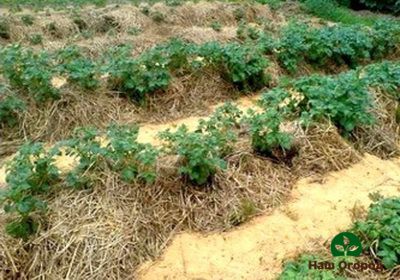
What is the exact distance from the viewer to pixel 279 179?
4398mm

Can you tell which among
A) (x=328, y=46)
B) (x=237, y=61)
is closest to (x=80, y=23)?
(x=237, y=61)

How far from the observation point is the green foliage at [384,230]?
3.26 metres

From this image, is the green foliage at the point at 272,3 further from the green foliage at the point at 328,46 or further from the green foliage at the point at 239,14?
the green foliage at the point at 328,46

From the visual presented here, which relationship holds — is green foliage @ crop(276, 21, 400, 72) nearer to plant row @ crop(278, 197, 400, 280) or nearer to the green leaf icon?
plant row @ crop(278, 197, 400, 280)

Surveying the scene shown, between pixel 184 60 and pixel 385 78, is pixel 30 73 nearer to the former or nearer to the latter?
pixel 184 60

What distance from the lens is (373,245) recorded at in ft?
11.0

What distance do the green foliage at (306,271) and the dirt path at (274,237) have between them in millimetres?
132

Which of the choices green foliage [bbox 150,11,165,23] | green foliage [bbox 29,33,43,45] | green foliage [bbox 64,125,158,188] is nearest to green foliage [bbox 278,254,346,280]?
green foliage [bbox 64,125,158,188]

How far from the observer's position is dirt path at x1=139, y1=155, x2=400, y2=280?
347 cm

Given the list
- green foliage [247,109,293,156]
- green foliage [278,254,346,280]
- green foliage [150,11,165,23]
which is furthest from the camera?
green foliage [150,11,165,23]

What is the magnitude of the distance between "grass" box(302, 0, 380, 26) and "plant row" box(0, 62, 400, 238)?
7.03m

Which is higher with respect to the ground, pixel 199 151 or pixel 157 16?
pixel 199 151

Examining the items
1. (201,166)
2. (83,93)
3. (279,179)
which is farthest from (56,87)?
(279,179)

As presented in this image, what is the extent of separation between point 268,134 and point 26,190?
6.64 feet
